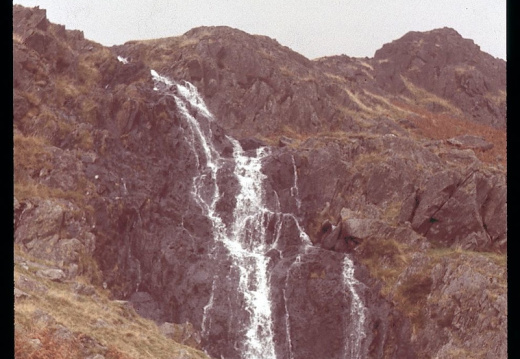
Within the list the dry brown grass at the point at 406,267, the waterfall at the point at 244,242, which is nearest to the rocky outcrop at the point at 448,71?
the waterfall at the point at 244,242

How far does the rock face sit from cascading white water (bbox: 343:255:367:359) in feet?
0.40

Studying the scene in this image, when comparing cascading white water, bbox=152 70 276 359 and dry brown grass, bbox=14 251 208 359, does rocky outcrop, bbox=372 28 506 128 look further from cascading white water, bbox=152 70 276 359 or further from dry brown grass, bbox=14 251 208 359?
dry brown grass, bbox=14 251 208 359

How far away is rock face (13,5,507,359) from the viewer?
1171 inches

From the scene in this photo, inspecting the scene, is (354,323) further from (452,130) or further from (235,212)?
(452,130)

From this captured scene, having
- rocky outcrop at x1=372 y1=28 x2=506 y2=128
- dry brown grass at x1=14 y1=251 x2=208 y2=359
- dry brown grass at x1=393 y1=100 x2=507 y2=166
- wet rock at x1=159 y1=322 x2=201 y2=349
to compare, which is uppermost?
rocky outcrop at x1=372 y1=28 x2=506 y2=128

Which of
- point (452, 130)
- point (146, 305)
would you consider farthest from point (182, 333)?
point (452, 130)

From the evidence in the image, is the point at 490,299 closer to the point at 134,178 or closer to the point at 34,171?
the point at 134,178

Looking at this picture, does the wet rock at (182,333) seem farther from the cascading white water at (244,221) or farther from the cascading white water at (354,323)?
the cascading white water at (354,323)

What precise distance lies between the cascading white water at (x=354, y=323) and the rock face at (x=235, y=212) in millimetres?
121

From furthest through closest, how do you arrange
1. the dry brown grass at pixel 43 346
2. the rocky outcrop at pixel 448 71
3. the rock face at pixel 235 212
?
the rocky outcrop at pixel 448 71, the rock face at pixel 235 212, the dry brown grass at pixel 43 346

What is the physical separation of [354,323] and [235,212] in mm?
14289

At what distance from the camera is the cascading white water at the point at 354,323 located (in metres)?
30.7

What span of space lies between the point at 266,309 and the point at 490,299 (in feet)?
48.8

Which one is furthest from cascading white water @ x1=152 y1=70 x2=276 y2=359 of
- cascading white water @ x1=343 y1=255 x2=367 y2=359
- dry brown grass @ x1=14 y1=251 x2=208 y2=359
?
dry brown grass @ x1=14 y1=251 x2=208 y2=359
